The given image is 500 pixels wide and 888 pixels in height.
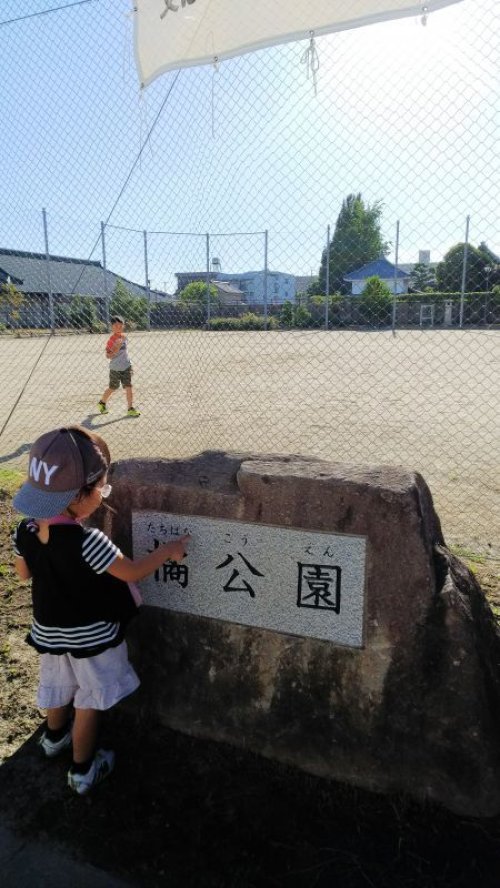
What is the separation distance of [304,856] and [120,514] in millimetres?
1191

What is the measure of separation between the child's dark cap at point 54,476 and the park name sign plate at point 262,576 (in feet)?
1.47

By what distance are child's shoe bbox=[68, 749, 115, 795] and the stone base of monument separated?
228mm

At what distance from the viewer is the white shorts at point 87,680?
1814 millimetres

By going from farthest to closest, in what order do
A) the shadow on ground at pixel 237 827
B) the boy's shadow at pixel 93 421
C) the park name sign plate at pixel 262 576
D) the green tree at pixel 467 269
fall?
the boy's shadow at pixel 93 421, the green tree at pixel 467 269, the park name sign plate at pixel 262 576, the shadow on ground at pixel 237 827

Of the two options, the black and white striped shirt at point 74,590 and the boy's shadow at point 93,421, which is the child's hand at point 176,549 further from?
the boy's shadow at point 93,421

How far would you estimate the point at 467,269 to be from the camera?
616 centimetres

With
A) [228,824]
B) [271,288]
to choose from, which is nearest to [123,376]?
[271,288]

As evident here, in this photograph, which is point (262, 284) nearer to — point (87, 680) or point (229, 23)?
point (229, 23)

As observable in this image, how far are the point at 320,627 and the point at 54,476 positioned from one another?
2.98ft

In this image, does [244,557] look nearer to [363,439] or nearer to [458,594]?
[458,594]

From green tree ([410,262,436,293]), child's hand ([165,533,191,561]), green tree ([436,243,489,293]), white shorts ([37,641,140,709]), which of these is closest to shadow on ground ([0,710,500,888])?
white shorts ([37,641,140,709])

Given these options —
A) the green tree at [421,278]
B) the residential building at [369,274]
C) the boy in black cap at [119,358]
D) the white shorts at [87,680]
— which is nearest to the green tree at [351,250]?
the residential building at [369,274]

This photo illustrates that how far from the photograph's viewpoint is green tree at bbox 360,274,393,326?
6660 mm

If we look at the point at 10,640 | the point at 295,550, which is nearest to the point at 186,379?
the point at 10,640
